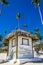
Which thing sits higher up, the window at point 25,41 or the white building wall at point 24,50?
the window at point 25,41

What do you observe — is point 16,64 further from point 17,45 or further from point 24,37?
point 24,37

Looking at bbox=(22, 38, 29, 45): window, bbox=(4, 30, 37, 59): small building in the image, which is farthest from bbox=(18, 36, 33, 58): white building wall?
bbox=(22, 38, 29, 45): window

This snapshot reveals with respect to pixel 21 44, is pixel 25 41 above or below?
above

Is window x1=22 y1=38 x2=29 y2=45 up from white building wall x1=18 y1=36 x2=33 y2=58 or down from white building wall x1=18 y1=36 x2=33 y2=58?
up

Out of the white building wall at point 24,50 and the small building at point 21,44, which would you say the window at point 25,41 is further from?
the white building wall at point 24,50

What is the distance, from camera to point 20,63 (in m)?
15.1

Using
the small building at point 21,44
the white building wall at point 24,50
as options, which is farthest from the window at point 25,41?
the white building wall at point 24,50

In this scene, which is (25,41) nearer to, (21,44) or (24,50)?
(21,44)

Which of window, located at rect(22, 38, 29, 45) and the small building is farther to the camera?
window, located at rect(22, 38, 29, 45)

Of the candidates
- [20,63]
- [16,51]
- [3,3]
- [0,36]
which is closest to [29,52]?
[16,51]

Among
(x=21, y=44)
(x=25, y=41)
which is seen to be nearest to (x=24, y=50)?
(x=21, y=44)

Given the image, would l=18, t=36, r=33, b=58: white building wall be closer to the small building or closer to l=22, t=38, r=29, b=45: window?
the small building

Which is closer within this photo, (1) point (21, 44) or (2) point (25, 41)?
(1) point (21, 44)

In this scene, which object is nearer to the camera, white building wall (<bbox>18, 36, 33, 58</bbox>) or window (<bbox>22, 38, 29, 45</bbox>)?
A: white building wall (<bbox>18, 36, 33, 58</bbox>)
